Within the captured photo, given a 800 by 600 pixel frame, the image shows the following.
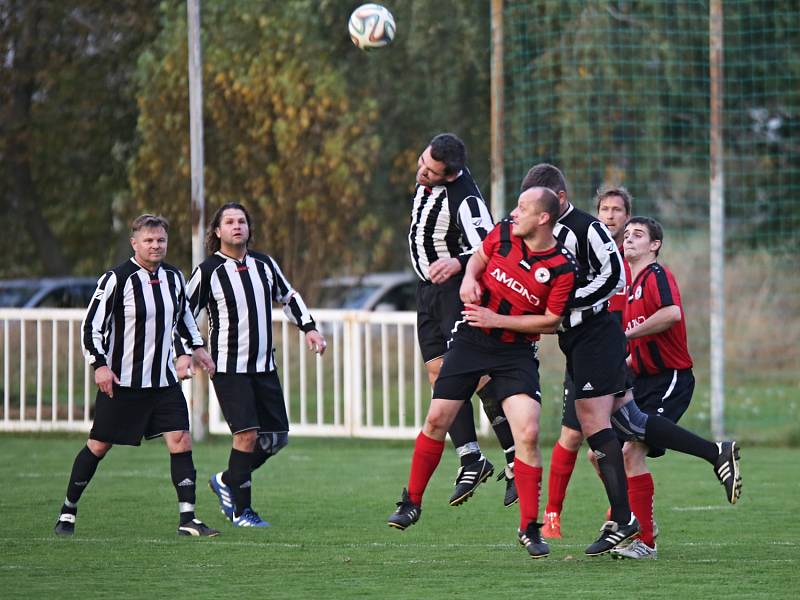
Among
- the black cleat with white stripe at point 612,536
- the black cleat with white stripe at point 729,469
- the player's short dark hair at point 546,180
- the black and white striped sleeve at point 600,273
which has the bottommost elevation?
the black cleat with white stripe at point 612,536

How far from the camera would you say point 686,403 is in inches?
309

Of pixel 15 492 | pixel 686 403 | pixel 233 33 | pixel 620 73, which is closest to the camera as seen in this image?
pixel 686 403

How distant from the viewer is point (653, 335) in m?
7.81

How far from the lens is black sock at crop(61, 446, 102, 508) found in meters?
8.21

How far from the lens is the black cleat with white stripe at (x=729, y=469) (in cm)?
743

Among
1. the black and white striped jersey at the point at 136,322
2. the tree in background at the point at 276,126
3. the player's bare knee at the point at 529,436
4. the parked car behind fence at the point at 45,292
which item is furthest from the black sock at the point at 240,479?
the parked car behind fence at the point at 45,292

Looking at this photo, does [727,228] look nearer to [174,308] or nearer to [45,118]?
[45,118]

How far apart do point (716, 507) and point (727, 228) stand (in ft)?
43.5

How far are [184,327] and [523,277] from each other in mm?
2522

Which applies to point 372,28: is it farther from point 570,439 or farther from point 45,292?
point 45,292

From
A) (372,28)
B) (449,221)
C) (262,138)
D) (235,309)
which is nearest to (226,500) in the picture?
(235,309)

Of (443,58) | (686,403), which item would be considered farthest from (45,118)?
(686,403)

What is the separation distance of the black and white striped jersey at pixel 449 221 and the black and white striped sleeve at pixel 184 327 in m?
1.52

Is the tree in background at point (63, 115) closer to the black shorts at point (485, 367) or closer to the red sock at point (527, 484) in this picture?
the black shorts at point (485, 367)
